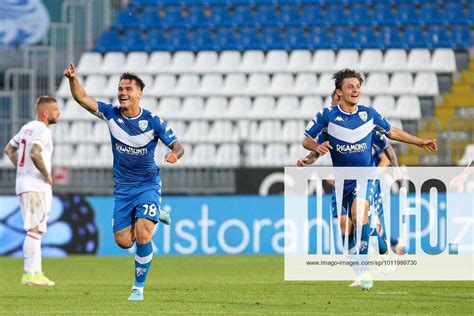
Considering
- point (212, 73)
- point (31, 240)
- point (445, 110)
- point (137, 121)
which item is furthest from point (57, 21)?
point (137, 121)

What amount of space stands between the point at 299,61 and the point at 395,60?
7.22 ft

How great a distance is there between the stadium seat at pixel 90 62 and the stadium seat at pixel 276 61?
13.4 feet

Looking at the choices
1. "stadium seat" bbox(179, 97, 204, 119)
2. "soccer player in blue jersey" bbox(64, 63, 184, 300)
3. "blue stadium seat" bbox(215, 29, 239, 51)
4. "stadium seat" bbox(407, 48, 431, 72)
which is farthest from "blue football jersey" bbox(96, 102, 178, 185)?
"blue stadium seat" bbox(215, 29, 239, 51)

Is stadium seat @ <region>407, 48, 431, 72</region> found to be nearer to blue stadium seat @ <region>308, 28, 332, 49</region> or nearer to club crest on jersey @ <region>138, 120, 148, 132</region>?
blue stadium seat @ <region>308, 28, 332, 49</region>

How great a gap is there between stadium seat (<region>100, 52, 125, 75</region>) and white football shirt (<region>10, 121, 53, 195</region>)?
13.5 meters

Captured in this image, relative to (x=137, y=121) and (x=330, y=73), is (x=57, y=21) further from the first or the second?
(x=137, y=121)

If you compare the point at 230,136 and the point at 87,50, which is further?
the point at 87,50

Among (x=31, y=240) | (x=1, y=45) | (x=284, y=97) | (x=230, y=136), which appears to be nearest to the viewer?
(x=31, y=240)

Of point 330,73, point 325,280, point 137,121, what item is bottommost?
point 325,280

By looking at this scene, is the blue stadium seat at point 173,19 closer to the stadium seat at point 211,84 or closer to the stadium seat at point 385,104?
the stadium seat at point 211,84

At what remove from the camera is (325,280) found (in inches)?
607

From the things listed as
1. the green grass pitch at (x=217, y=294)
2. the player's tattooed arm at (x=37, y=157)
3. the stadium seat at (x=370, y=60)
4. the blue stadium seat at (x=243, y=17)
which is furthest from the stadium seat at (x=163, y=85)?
the player's tattooed arm at (x=37, y=157)

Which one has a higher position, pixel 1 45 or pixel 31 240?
pixel 1 45

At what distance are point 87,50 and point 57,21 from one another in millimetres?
1760
